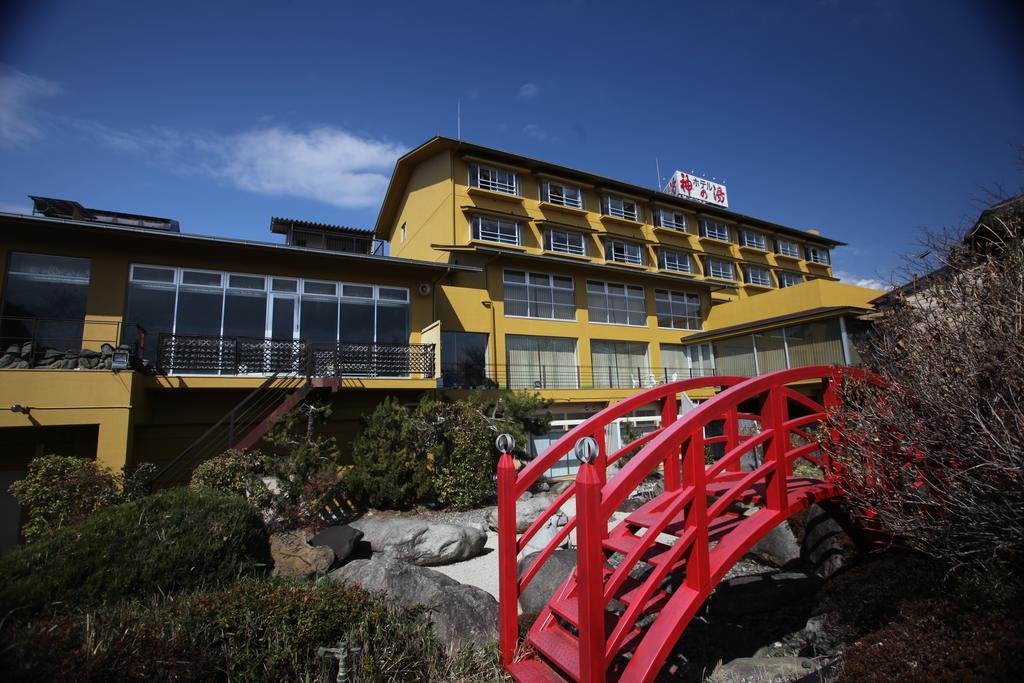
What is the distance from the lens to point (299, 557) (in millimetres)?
8258

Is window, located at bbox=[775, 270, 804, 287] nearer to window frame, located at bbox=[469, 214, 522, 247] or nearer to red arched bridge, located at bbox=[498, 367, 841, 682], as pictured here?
window frame, located at bbox=[469, 214, 522, 247]

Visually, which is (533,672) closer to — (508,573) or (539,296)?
(508,573)

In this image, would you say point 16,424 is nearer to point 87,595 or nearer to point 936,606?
point 87,595

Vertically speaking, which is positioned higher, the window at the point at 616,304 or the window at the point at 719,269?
the window at the point at 719,269

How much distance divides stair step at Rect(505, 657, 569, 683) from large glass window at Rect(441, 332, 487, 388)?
15.5 meters

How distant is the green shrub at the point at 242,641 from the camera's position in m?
3.61

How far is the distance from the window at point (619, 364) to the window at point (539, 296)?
2462 millimetres

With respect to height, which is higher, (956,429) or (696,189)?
(696,189)

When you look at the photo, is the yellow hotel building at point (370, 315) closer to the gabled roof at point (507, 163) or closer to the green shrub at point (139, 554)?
the gabled roof at point (507, 163)

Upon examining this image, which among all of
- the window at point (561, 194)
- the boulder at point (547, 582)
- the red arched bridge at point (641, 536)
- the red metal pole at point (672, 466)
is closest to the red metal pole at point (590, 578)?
the red arched bridge at point (641, 536)

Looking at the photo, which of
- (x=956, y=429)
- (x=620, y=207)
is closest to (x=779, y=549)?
(x=956, y=429)

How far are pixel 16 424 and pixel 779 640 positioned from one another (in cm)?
1458

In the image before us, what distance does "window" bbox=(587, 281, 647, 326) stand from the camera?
2605cm

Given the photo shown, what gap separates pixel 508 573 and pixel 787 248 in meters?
44.0
